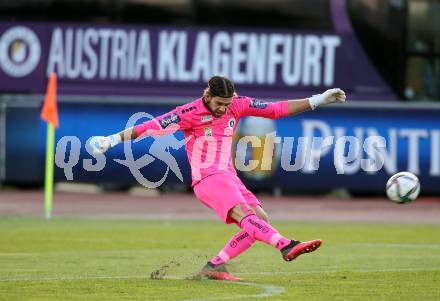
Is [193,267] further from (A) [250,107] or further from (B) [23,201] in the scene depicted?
(B) [23,201]

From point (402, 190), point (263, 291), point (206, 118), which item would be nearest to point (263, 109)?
point (206, 118)

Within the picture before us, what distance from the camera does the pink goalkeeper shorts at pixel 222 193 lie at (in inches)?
503

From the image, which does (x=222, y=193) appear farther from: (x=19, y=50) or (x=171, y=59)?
(x=19, y=50)

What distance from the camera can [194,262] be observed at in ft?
50.0

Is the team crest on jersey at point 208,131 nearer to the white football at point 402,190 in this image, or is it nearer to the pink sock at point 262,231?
the pink sock at point 262,231

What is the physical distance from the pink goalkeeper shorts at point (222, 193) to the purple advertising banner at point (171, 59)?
652 inches

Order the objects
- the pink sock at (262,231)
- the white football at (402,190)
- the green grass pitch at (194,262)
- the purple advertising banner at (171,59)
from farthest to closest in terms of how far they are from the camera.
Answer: the purple advertising banner at (171,59)
the white football at (402,190)
the pink sock at (262,231)
the green grass pitch at (194,262)

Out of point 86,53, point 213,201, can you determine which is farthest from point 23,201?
point 213,201

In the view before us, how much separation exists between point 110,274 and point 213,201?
1.65 metres

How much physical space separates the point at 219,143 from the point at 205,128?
22 cm

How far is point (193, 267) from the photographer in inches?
578

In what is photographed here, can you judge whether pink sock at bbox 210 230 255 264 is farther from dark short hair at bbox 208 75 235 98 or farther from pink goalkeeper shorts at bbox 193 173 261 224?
dark short hair at bbox 208 75 235 98

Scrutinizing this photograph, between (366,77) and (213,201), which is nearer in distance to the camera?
(213,201)

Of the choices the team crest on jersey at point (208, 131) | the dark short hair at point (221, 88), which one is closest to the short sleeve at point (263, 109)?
the team crest on jersey at point (208, 131)
